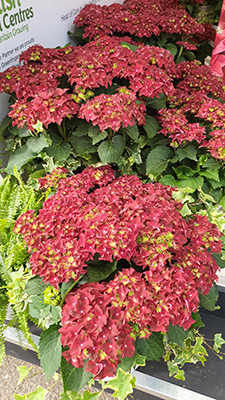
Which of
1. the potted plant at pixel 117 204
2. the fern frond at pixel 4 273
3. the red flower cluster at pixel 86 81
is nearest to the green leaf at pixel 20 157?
the potted plant at pixel 117 204

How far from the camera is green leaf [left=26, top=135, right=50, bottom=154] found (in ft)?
A: 4.01

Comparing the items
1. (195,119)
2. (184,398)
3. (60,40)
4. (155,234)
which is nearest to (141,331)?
(155,234)

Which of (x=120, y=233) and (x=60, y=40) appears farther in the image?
(x=60, y=40)

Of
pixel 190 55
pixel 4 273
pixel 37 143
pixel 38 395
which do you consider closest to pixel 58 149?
pixel 37 143

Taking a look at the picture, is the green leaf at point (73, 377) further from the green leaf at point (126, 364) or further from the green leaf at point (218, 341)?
the green leaf at point (218, 341)

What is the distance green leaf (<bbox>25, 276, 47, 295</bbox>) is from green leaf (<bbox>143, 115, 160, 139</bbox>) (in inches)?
27.4

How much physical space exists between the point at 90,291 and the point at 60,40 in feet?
4.52

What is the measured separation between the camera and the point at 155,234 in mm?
891

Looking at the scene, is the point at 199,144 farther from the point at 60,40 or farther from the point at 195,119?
the point at 60,40

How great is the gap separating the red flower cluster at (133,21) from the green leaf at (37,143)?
680 mm

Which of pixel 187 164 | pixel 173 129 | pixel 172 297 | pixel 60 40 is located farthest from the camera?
pixel 60 40

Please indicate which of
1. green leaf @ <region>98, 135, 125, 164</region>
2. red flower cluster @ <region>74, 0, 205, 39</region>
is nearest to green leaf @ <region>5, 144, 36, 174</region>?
green leaf @ <region>98, 135, 125, 164</region>

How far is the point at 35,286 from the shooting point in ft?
3.12

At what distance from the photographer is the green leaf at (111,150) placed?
1.20 m
